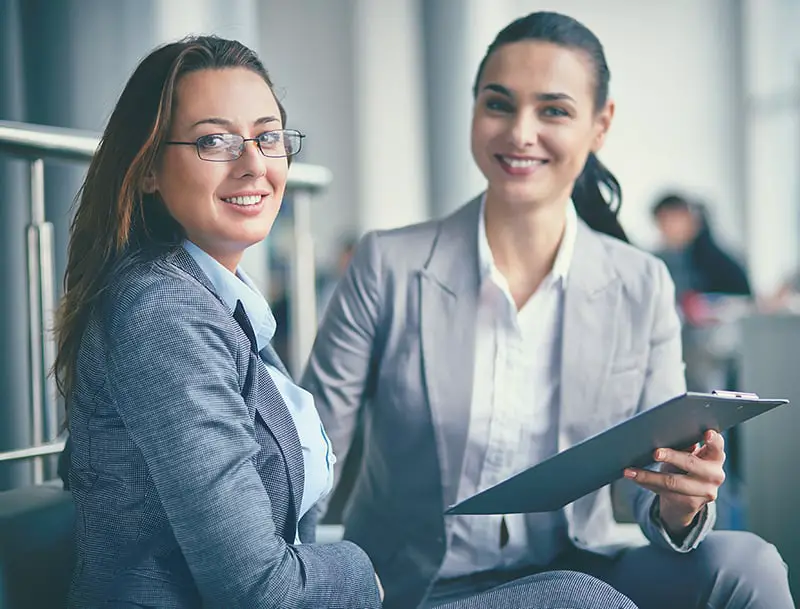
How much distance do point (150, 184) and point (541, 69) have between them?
2.32 ft

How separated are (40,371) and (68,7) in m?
0.87

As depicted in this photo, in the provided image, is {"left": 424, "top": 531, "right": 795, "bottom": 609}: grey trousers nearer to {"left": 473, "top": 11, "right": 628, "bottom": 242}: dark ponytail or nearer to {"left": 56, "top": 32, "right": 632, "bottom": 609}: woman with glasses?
{"left": 56, "top": 32, "right": 632, "bottom": 609}: woman with glasses

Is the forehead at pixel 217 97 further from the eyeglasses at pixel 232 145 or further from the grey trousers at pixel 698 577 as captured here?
the grey trousers at pixel 698 577

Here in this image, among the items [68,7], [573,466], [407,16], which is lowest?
[573,466]

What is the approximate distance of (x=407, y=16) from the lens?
909 centimetres

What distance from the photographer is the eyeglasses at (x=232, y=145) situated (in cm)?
112

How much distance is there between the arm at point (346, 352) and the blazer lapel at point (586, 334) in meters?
0.32

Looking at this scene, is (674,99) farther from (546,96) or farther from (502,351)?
(502,351)

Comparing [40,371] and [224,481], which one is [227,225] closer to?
Result: [224,481]

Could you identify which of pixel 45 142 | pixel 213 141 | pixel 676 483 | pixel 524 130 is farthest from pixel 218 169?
pixel 676 483

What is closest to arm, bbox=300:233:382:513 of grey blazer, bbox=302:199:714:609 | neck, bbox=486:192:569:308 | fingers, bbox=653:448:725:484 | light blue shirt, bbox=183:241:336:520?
grey blazer, bbox=302:199:714:609

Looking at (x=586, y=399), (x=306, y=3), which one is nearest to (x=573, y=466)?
(x=586, y=399)

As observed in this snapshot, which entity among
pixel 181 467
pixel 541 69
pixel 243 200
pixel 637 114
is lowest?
pixel 181 467

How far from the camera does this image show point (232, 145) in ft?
3.71
